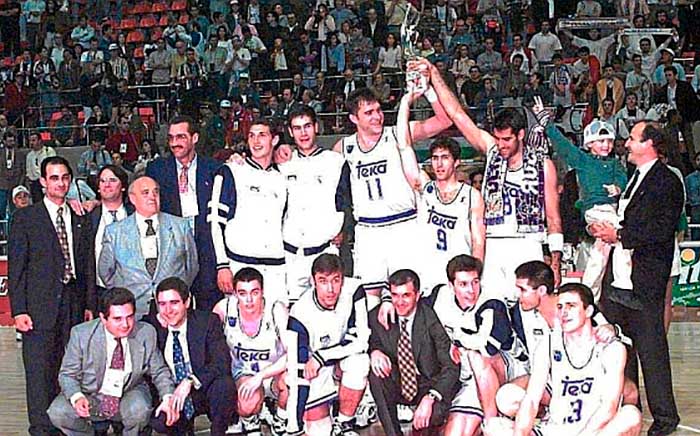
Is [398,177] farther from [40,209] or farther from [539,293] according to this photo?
[40,209]

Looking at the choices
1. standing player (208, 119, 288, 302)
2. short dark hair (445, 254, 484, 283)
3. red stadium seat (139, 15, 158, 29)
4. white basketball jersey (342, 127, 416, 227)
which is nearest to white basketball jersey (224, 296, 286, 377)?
standing player (208, 119, 288, 302)

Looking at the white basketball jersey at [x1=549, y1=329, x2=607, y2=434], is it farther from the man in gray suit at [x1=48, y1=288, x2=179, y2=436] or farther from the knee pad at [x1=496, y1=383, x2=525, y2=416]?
the man in gray suit at [x1=48, y1=288, x2=179, y2=436]

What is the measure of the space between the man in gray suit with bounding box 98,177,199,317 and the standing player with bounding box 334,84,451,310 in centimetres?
109

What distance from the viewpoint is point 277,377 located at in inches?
315

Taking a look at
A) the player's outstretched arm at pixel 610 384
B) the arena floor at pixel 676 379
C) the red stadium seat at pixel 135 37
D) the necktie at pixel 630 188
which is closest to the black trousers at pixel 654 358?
the arena floor at pixel 676 379

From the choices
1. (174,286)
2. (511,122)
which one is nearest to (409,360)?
(174,286)

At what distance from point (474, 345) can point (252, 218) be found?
1.59 meters

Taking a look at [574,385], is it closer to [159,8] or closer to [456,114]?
[456,114]

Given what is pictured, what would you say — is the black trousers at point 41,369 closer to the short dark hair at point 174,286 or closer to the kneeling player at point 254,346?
the short dark hair at point 174,286

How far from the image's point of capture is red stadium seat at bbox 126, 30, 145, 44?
21656 mm

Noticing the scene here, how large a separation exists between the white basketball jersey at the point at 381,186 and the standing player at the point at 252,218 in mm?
475

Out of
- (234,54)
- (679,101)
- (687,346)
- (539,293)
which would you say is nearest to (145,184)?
(539,293)

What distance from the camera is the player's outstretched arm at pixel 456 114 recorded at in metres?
8.31

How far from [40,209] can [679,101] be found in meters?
9.93
